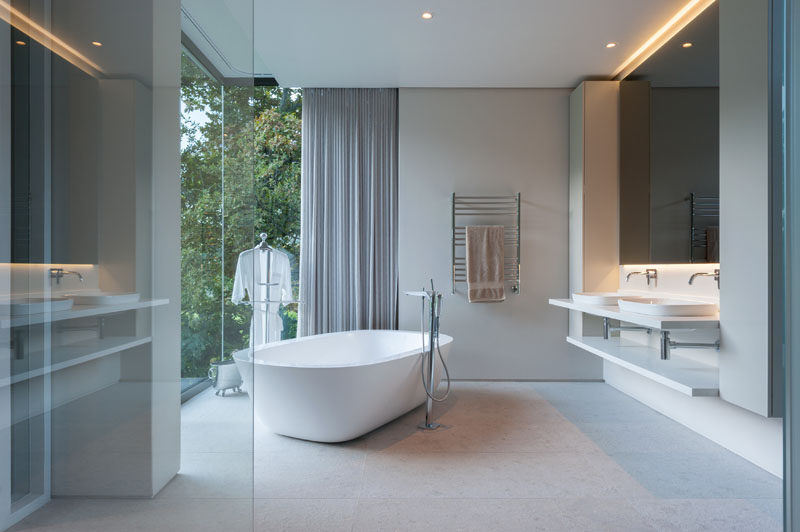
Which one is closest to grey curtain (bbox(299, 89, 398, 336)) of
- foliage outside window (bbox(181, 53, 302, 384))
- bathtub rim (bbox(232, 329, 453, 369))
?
bathtub rim (bbox(232, 329, 453, 369))

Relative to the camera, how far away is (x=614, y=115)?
3.97 metres

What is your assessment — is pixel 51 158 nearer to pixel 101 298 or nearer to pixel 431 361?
pixel 101 298

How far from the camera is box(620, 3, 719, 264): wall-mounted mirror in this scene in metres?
2.85

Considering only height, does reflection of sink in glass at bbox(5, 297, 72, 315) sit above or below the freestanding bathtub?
above

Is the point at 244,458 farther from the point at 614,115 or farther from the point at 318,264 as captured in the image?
the point at 614,115

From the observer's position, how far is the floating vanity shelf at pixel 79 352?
76 centimetres

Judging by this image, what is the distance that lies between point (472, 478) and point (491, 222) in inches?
99.2

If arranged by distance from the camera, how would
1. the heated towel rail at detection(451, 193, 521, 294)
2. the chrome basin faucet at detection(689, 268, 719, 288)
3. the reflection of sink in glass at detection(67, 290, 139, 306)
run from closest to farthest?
the reflection of sink in glass at detection(67, 290, 139, 306) < the chrome basin faucet at detection(689, 268, 719, 288) < the heated towel rail at detection(451, 193, 521, 294)

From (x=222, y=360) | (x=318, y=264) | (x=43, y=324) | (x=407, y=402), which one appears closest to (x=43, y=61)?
(x=43, y=324)

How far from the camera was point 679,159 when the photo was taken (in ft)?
10.4

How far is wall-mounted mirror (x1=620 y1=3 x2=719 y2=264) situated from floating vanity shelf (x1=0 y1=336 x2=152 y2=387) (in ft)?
10.2

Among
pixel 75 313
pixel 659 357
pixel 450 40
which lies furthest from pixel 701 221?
pixel 75 313

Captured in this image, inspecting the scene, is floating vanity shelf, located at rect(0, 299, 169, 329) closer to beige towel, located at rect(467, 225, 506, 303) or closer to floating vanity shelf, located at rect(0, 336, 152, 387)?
floating vanity shelf, located at rect(0, 336, 152, 387)

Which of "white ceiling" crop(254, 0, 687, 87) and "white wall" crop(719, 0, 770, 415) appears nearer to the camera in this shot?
"white wall" crop(719, 0, 770, 415)
